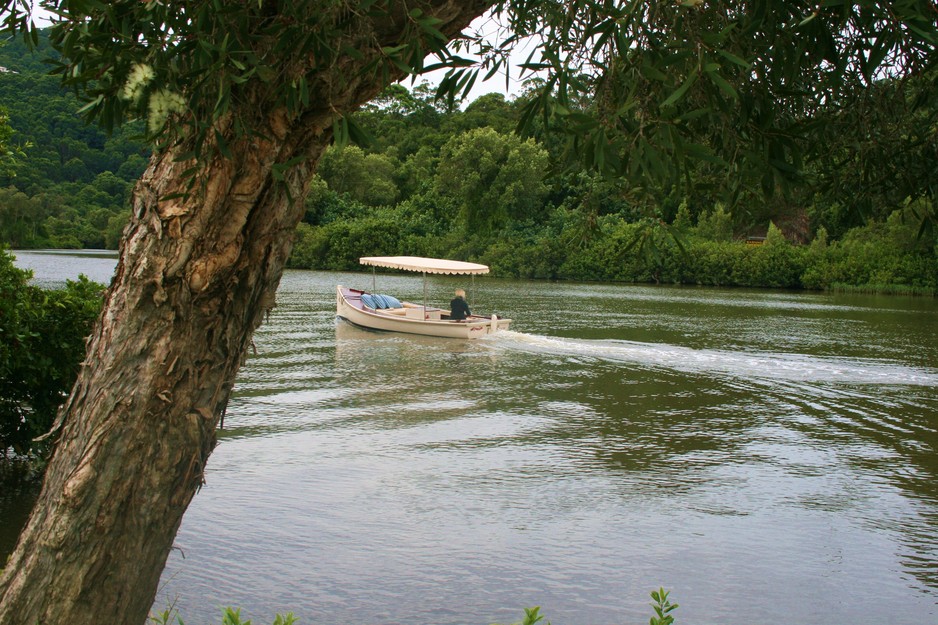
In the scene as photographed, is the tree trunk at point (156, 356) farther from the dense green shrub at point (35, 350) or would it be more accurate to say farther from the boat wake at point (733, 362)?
the boat wake at point (733, 362)

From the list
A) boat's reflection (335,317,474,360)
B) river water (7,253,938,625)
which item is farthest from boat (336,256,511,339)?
river water (7,253,938,625)

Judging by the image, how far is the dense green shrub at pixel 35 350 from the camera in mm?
7191

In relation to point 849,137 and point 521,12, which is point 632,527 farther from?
point 521,12

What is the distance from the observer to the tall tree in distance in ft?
8.48

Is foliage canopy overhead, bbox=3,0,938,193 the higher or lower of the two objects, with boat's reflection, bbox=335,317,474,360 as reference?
higher

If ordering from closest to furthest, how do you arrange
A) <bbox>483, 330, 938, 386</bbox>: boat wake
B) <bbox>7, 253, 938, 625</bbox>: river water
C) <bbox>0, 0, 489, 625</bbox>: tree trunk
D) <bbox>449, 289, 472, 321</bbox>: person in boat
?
1. <bbox>0, 0, 489, 625</bbox>: tree trunk
2. <bbox>7, 253, 938, 625</bbox>: river water
3. <bbox>483, 330, 938, 386</bbox>: boat wake
4. <bbox>449, 289, 472, 321</bbox>: person in boat

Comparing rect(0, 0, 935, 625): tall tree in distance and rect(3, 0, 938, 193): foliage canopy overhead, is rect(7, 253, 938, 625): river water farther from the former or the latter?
rect(3, 0, 938, 193): foliage canopy overhead

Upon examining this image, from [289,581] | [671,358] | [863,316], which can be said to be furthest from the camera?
[863,316]

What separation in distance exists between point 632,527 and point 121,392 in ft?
18.2

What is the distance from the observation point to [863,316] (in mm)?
31391

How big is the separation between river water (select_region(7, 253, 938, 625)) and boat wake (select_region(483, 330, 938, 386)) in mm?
110

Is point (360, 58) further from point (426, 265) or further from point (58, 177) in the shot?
point (58, 177)

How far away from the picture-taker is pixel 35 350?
7.38m

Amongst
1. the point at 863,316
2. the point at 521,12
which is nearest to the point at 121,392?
the point at 521,12
